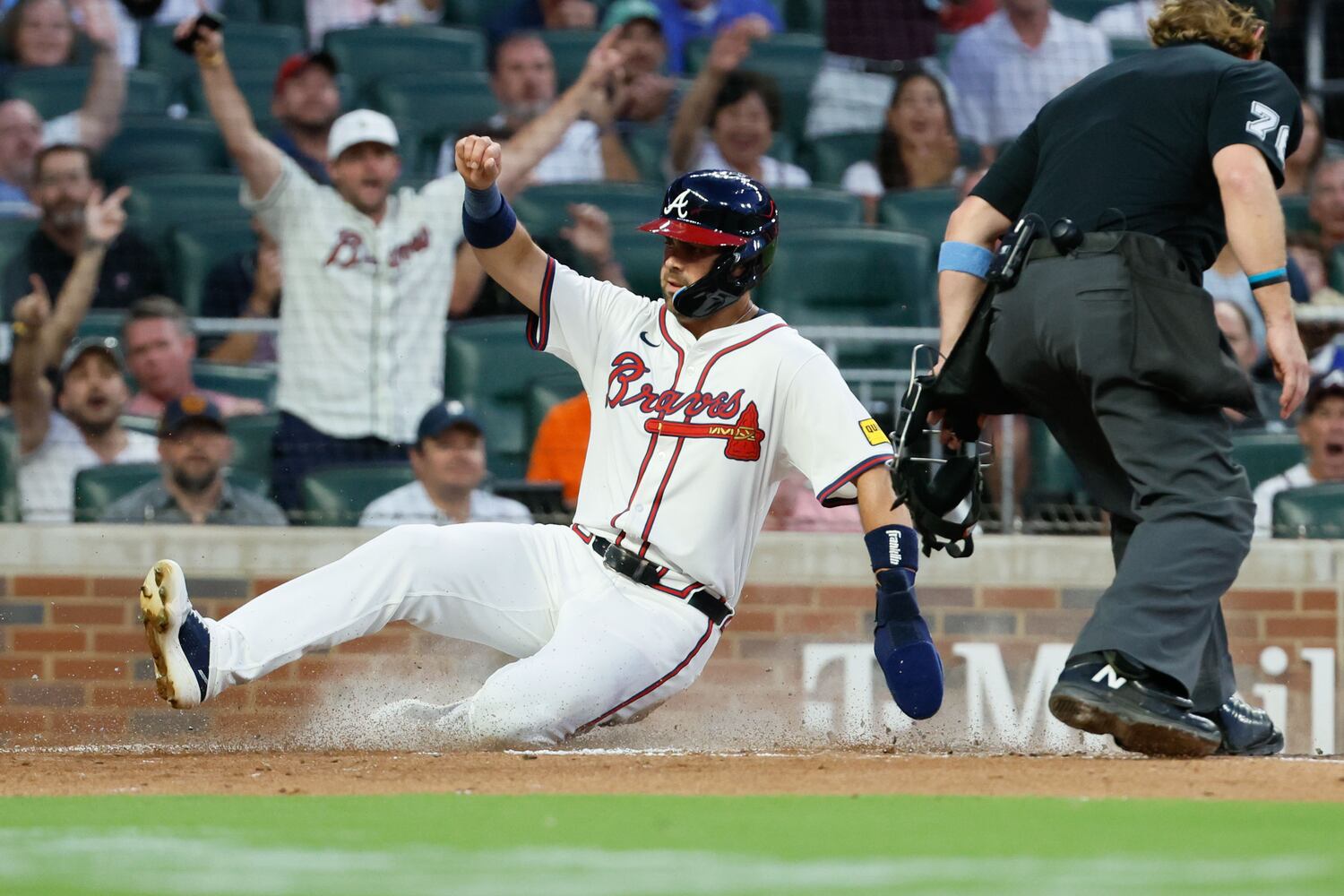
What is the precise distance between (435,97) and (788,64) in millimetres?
1654

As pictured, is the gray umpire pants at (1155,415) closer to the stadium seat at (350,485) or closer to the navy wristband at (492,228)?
the navy wristband at (492,228)

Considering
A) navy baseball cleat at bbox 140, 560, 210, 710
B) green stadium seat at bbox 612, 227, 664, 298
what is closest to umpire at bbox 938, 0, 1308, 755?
navy baseball cleat at bbox 140, 560, 210, 710

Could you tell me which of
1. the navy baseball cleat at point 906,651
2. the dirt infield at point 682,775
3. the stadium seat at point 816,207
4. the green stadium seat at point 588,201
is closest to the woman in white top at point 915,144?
the stadium seat at point 816,207

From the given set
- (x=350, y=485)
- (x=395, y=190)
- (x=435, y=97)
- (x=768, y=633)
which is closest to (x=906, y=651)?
(x=768, y=633)

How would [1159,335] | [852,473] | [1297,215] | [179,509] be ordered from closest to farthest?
[1159,335] < [852,473] < [179,509] < [1297,215]

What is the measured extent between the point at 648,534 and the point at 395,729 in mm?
776

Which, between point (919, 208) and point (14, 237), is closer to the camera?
point (14, 237)

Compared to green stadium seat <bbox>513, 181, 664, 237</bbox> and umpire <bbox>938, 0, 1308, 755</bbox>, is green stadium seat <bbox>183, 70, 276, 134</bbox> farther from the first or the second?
umpire <bbox>938, 0, 1308, 755</bbox>

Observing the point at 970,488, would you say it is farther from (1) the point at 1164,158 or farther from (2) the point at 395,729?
(2) the point at 395,729

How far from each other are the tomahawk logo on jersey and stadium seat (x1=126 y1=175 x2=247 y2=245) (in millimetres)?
3467

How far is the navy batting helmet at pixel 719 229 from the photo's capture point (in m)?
4.01

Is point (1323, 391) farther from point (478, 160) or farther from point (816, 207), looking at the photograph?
point (478, 160)

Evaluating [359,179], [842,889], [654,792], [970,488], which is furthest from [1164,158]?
[359,179]

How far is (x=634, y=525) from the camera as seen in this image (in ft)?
12.9
